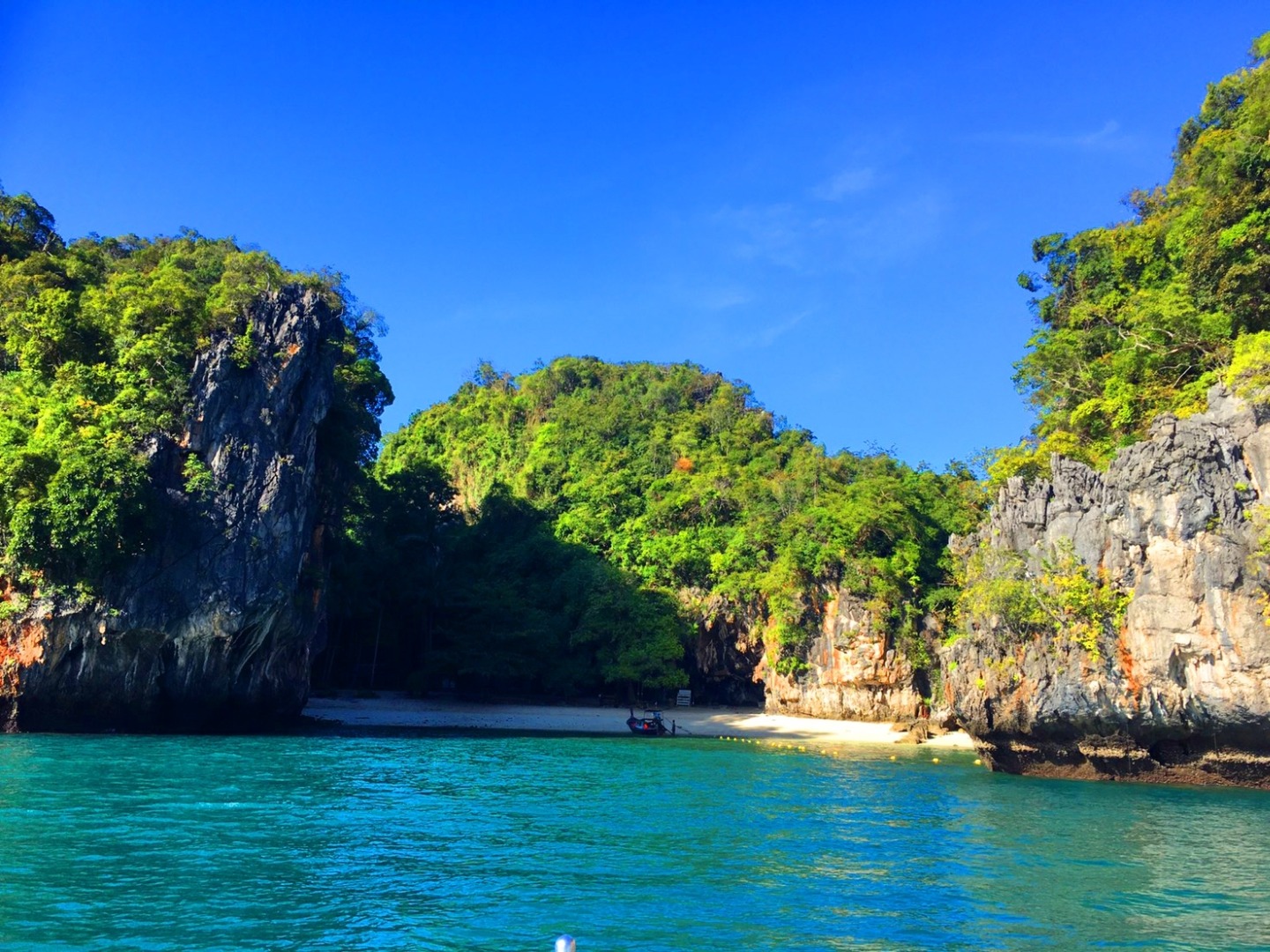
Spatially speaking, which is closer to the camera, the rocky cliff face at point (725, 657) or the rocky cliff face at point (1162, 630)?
the rocky cliff face at point (1162, 630)

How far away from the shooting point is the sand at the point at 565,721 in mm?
38081

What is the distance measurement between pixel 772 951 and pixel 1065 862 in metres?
7.00

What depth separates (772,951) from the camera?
31.8 ft

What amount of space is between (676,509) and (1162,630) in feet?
103

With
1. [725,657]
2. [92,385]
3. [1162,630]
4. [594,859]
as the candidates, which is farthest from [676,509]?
[594,859]

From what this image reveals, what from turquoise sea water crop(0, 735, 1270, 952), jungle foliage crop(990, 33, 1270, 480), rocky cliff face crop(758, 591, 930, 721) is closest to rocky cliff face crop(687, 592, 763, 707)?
rocky cliff face crop(758, 591, 930, 721)

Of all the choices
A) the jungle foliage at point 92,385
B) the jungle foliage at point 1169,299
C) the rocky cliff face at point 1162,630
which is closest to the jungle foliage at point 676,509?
the jungle foliage at point 1169,299

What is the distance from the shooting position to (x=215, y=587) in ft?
99.4

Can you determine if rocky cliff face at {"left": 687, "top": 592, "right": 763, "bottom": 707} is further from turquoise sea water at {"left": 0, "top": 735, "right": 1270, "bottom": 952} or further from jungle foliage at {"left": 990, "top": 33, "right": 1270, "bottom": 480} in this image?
turquoise sea water at {"left": 0, "top": 735, "right": 1270, "bottom": 952}

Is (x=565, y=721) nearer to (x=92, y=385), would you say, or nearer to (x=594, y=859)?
(x=92, y=385)

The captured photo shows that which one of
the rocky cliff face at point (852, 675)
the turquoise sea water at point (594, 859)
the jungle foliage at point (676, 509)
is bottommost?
the turquoise sea water at point (594, 859)

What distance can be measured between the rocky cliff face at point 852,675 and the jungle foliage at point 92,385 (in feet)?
74.9

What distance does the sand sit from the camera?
3808cm

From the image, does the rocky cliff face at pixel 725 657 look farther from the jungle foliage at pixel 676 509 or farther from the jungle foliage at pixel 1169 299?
the jungle foliage at pixel 1169 299
